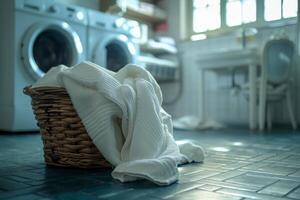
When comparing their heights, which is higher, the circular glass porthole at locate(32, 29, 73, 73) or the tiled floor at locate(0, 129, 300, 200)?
the circular glass porthole at locate(32, 29, 73, 73)

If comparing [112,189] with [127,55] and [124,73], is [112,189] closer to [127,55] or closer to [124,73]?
[124,73]

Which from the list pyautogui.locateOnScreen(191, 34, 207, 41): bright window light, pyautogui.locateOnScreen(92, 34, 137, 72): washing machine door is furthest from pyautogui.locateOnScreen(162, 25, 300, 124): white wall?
pyautogui.locateOnScreen(92, 34, 137, 72): washing machine door

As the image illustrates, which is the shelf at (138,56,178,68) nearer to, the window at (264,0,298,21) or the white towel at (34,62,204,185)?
the window at (264,0,298,21)

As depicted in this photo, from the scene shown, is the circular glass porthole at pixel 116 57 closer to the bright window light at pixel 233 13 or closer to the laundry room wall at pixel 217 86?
the laundry room wall at pixel 217 86

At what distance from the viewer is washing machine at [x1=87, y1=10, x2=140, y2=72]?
2.68 metres

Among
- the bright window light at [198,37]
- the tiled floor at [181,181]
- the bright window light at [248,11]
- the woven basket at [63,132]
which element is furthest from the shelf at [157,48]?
the woven basket at [63,132]

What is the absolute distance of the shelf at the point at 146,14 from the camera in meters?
3.62

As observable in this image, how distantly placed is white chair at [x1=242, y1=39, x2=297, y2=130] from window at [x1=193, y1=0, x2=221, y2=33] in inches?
42.0

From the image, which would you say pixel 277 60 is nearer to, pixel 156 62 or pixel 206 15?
pixel 156 62

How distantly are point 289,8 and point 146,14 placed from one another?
1482 millimetres

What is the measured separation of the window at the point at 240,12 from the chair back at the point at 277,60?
0.76 m

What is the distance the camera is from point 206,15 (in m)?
3.90

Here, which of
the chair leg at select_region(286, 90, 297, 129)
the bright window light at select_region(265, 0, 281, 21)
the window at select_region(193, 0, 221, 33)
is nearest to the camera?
the chair leg at select_region(286, 90, 297, 129)

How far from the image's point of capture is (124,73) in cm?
117
